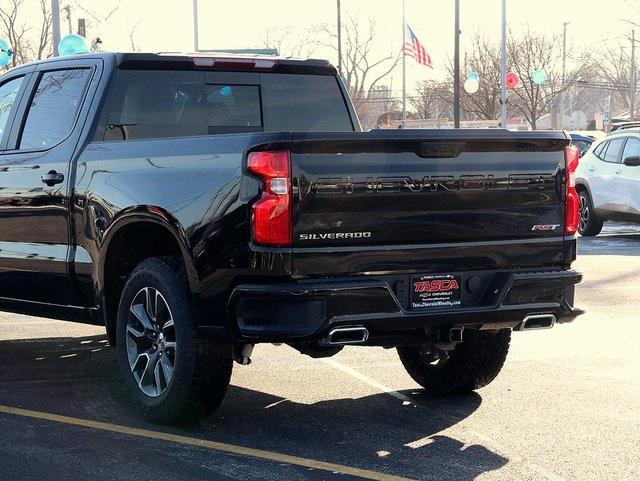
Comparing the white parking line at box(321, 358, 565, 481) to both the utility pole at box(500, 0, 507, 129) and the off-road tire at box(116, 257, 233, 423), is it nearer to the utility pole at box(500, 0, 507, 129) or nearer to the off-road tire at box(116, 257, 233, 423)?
the off-road tire at box(116, 257, 233, 423)

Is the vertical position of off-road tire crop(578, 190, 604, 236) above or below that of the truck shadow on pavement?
below

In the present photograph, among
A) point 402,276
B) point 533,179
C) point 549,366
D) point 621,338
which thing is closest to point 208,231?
point 402,276

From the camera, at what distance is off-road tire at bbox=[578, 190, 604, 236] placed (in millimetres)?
18625

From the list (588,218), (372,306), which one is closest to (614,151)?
(588,218)

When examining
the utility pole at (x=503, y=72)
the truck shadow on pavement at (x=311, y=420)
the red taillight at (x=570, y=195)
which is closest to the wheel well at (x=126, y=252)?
the truck shadow on pavement at (x=311, y=420)

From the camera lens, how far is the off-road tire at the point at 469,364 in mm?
6691

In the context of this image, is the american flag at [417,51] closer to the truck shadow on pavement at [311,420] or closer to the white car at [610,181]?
the white car at [610,181]

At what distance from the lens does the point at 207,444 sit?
5.66 metres

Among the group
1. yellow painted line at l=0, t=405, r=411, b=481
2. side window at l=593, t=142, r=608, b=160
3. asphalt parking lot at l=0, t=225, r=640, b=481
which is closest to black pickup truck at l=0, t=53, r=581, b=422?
yellow painted line at l=0, t=405, r=411, b=481

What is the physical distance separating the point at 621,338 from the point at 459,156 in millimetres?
3681

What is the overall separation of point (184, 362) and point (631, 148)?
13321 mm

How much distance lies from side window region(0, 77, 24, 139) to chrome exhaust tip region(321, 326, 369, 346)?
3.21 metres

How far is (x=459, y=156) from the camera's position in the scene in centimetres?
572

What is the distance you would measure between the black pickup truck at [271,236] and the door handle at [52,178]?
0.05 ft
